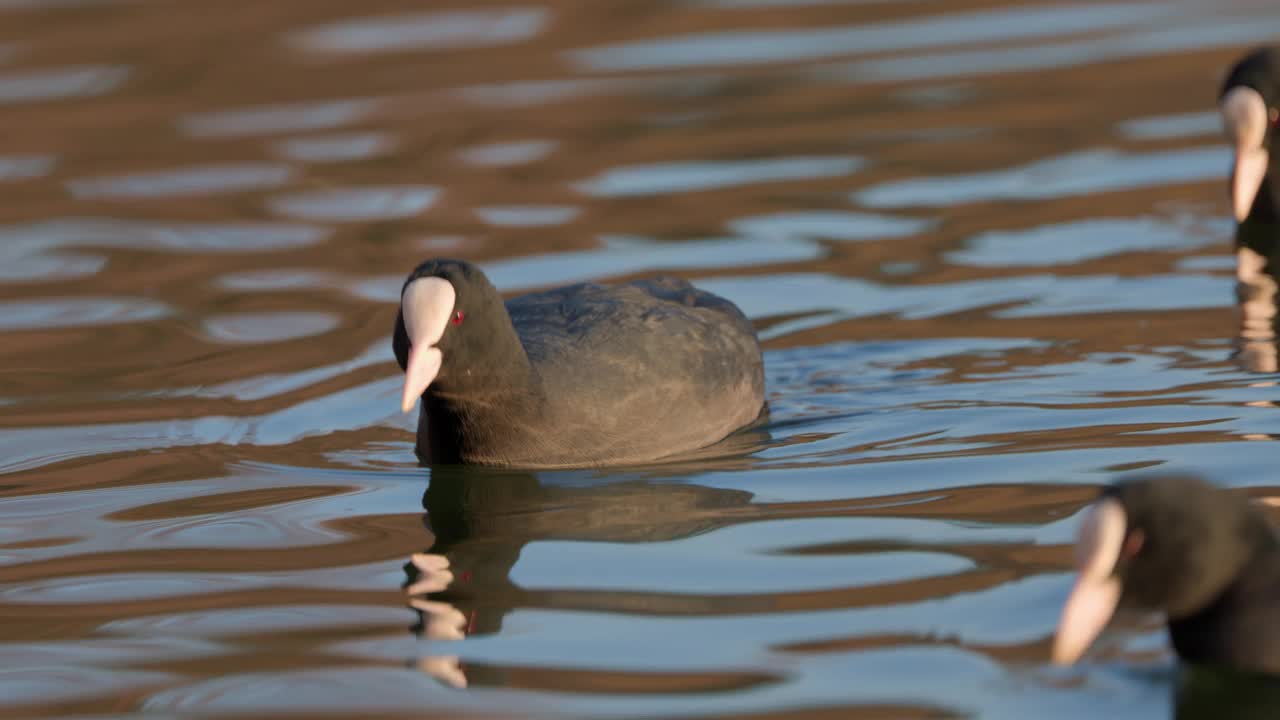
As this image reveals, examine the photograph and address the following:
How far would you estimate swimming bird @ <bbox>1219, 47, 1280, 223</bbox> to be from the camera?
8.18 metres

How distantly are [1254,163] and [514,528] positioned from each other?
3.99 m

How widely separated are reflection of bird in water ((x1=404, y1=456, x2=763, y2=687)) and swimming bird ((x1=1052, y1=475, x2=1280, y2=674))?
113 centimetres

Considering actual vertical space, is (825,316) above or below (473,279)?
below

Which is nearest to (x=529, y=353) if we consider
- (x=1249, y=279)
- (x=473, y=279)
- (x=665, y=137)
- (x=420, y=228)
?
(x=473, y=279)

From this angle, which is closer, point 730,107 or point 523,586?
point 523,586

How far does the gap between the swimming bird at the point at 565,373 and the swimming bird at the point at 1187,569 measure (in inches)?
87.2

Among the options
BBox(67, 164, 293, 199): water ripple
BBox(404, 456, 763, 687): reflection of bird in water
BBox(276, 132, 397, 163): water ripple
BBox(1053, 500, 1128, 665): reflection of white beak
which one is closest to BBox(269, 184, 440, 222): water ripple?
BBox(67, 164, 293, 199): water ripple

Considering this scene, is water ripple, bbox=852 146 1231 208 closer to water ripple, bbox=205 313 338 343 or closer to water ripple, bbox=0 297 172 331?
water ripple, bbox=205 313 338 343

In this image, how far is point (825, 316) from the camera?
26.9 ft

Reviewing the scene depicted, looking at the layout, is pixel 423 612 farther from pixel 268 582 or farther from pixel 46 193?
pixel 46 193

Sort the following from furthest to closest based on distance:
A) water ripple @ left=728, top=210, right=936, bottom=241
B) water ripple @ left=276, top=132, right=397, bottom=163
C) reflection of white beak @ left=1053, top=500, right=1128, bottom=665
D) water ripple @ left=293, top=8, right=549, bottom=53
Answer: water ripple @ left=293, top=8, right=549, bottom=53 < water ripple @ left=276, top=132, right=397, bottom=163 < water ripple @ left=728, top=210, right=936, bottom=241 < reflection of white beak @ left=1053, top=500, right=1128, bottom=665

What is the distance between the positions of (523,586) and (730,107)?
25.0 feet

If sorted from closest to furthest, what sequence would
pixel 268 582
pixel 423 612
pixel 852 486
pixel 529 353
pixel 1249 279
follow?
pixel 423 612, pixel 268 582, pixel 852 486, pixel 529 353, pixel 1249 279

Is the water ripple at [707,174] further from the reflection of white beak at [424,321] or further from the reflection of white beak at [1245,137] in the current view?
the reflection of white beak at [424,321]
